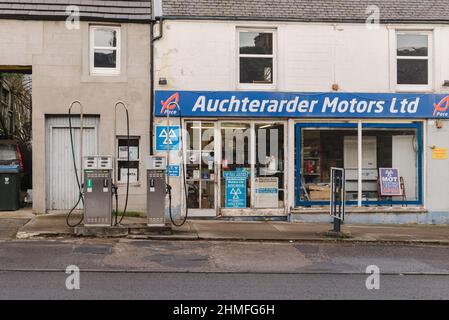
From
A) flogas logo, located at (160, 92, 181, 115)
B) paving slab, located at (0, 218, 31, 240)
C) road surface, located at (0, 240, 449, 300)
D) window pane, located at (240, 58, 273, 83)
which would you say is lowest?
road surface, located at (0, 240, 449, 300)

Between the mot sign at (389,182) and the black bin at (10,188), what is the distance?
9.68m

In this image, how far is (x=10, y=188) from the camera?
1450cm

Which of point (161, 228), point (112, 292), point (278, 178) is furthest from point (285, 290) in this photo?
point (278, 178)

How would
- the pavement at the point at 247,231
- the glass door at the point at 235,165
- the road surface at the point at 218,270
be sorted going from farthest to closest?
the glass door at the point at 235,165
the pavement at the point at 247,231
the road surface at the point at 218,270

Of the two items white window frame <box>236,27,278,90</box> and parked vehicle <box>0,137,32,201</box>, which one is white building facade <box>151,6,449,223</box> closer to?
white window frame <box>236,27,278,90</box>

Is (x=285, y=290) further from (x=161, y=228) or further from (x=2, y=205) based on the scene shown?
(x=2, y=205)

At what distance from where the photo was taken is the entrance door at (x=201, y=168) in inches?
583

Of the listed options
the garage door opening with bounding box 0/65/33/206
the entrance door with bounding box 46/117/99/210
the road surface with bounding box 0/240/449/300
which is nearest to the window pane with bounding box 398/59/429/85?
the road surface with bounding box 0/240/449/300

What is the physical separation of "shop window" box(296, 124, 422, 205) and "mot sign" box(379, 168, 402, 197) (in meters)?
0.03

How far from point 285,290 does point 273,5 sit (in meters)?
9.48

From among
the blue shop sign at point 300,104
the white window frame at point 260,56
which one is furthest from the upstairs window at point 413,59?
the white window frame at point 260,56

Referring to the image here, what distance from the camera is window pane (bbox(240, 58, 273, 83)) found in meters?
15.0

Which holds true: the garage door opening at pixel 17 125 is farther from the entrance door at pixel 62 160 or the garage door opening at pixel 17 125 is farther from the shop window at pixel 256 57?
the shop window at pixel 256 57

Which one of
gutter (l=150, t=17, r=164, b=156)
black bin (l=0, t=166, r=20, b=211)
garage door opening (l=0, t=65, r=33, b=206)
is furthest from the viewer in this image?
garage door opening (l=0, t=65, r=33, b=206)
